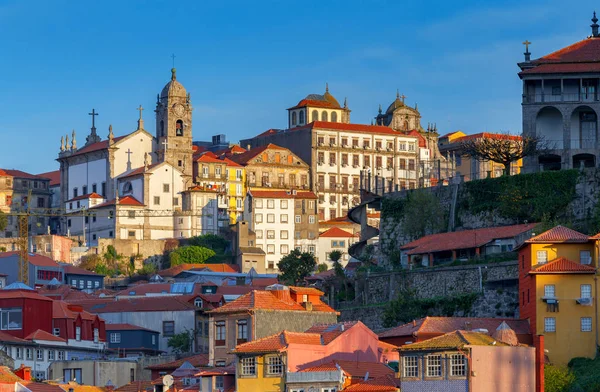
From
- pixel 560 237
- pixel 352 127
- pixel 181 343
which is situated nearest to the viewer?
pixel 560 237

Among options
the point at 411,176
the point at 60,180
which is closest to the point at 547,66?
the point at 411,176

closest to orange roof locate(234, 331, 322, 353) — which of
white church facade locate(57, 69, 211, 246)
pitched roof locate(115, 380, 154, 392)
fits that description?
pitched roof locate(115, 380, 154, 392)

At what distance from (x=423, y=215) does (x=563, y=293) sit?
24.4 metres

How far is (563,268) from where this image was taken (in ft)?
253

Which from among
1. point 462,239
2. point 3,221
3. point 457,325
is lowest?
point 457,325

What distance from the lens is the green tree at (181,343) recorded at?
10119 centimetres

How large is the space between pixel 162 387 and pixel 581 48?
4114 centimetres

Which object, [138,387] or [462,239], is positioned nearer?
[138,387]

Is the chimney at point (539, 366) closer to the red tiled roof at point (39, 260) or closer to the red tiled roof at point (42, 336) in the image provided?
the red tiled roof at point (42, 336)

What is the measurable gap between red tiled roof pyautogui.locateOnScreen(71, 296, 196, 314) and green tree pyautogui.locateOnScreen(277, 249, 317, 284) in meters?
9.13

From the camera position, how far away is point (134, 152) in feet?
530

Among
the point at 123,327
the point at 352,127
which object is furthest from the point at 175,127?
the point at 123,327

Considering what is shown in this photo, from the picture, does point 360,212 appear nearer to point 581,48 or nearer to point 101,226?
point 581,48

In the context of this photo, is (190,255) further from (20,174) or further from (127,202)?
(20,174)
